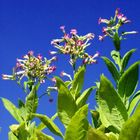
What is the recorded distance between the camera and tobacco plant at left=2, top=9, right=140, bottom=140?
73.0 inches

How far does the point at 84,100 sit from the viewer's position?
2797mm

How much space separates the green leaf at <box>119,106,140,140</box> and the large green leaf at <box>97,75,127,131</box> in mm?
589

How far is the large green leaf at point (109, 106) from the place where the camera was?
2.21 meters

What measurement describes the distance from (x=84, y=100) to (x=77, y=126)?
943 millimetres

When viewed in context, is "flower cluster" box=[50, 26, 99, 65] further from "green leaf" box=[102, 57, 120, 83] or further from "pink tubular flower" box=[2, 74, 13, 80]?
"pink tubular flower" box=[2, 74, 13, 80]

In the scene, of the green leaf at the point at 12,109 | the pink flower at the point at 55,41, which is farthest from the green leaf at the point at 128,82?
the green leaf at the point at 12,109

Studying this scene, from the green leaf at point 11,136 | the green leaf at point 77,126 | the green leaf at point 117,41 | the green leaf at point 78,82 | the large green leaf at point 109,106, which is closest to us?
the green leaf at point 77,126

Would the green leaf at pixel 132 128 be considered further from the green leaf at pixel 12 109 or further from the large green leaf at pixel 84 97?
the green leaf at pixel 12 109

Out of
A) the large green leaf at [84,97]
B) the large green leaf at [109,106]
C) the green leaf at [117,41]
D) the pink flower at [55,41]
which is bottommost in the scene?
the large green leaf at [109,106]

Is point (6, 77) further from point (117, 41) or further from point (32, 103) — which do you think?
point (117, 41)

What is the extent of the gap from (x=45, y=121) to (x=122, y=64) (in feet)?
3.93

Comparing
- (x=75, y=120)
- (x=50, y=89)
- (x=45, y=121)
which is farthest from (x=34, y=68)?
(x=75, y=120)

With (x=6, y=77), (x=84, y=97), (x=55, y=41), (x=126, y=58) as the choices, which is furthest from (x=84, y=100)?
(x=6, y=77)

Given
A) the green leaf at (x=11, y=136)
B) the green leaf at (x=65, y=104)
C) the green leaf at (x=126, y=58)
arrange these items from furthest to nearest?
the green leaf at (x=11, y=136), the green leaf at (x=126, y=58), the green leaf at (x=65, y=104)
